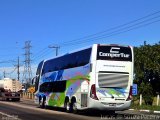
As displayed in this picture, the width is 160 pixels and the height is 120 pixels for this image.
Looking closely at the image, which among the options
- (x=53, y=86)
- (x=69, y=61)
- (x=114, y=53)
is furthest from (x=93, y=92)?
(x=53, y=86)

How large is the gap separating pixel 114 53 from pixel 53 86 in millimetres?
9002

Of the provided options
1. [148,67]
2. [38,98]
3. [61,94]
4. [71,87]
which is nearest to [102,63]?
[71,87]

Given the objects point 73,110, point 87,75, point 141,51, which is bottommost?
point 73,110

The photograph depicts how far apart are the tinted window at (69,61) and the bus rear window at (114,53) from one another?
0.78 metres

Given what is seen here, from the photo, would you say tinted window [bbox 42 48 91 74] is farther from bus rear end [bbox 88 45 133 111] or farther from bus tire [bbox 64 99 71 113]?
bus tire [bbox 64 99 71 113]

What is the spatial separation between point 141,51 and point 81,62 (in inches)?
1257

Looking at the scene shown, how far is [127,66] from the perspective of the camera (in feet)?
88.1

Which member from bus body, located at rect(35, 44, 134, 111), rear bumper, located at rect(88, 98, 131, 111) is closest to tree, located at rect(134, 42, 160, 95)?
bus body, located at rect(35, 44, 134, 111)

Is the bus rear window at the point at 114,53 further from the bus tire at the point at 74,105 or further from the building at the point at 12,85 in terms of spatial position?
the building at the point at 12,85

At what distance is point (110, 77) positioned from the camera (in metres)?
26.6

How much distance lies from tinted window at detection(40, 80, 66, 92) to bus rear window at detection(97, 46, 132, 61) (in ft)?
19.4

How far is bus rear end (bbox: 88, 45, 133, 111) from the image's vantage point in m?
26.4

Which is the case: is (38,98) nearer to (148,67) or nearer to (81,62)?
(81,62)

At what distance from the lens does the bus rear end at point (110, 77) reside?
2641 cm
